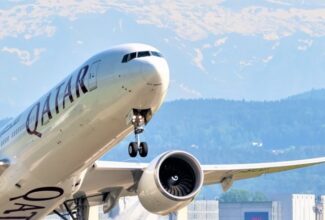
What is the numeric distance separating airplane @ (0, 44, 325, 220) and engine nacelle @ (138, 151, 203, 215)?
3cm

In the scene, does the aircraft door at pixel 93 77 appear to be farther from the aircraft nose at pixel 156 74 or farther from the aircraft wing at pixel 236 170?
the aircraft wing at pixel 236 170

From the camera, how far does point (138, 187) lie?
141 ft

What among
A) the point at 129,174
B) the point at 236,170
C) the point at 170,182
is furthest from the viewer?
the point at 236,170

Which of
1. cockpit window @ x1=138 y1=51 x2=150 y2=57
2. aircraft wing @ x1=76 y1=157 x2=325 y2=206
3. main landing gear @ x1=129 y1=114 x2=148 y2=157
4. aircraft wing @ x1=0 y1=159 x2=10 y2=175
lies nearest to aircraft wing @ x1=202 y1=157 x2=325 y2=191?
aircraft wing @ x1=76 y1=157 x2=325 y2=206

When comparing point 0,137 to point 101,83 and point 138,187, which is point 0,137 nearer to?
point 138,187

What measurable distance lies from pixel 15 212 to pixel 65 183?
8.22ft

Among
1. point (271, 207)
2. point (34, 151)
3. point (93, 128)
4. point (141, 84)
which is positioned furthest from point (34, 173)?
point (271, 207)

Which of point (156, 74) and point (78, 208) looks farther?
point (78, 208)

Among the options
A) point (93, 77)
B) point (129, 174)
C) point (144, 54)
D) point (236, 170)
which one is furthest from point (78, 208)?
point (144, 54)

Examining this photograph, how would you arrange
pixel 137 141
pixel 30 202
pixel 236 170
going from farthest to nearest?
1. pixel 236 170
2. pixel 30 202
3. pixel 137 141

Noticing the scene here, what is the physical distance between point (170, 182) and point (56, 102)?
5.90 m

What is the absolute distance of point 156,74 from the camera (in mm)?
34844

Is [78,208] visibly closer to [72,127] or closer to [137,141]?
[72,127]

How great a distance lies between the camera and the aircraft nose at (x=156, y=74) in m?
34.8
